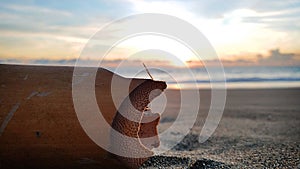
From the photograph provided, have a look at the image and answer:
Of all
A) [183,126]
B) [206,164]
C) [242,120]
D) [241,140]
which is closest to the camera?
[206,164]

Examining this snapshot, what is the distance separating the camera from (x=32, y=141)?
4625mm

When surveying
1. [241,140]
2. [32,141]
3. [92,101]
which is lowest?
[241,140]

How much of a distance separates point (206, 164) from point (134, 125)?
54.8 inches

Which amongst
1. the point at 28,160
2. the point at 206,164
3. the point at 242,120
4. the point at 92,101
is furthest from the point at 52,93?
the point at 242,120

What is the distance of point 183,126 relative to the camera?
1105 cm

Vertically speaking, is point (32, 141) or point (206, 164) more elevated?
point (32, 141)

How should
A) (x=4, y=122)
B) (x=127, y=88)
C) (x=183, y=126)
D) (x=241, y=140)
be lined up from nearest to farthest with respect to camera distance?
(x=4, y=122)
(x=127, y=88)
(x=241, y=140)
(x=183, y=126)

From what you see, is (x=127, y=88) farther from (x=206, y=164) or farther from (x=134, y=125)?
(x=206, y=164)

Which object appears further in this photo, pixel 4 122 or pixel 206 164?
pixel 206 164

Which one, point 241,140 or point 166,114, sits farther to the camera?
point 166,114

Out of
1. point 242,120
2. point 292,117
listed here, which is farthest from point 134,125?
point 292,117

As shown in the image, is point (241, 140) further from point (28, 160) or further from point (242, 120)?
point (28, 160)

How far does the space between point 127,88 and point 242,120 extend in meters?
8.38

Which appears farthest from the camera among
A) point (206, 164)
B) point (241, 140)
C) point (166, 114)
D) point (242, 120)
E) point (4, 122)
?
point (166, 114)
